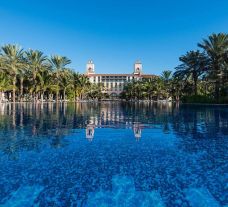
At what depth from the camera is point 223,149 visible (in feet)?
33.7

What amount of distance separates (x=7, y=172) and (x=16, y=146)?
3142 millimetres

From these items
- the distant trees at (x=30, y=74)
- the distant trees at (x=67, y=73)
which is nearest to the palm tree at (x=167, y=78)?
the distant trees at (x=67, y=73)

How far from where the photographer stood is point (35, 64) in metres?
56.7

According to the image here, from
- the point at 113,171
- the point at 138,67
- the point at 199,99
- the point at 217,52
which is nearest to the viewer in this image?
the point at 113,171

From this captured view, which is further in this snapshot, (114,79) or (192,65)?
(114,79)

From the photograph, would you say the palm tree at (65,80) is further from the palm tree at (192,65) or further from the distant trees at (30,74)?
the palm tree at (192,65)

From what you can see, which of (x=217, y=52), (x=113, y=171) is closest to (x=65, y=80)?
(x=217, y=52)

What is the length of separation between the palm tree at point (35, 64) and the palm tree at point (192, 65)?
89.5 feet

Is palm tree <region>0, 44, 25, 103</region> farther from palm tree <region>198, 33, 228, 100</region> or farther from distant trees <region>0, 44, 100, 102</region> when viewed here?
palm tree <region>198, 33, 228, 100</region>

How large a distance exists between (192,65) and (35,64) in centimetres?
3066

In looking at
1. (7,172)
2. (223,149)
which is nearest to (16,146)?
(7,172)

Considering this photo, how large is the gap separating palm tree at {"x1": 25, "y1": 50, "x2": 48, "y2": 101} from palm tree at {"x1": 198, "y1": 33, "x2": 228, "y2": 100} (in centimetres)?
3104

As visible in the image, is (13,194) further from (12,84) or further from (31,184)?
(12,84)

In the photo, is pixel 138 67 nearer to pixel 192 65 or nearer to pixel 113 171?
pixel 192 65
